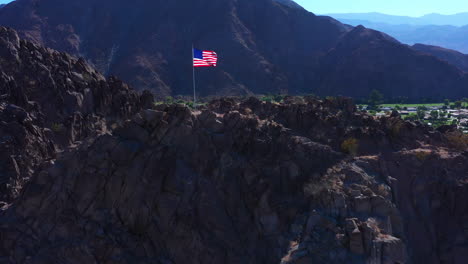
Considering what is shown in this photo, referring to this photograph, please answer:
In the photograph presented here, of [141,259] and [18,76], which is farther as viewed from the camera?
[18,76]

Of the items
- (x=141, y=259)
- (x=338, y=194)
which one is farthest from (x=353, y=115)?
(x=141, y=259)

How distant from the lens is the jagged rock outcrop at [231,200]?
74.9ft

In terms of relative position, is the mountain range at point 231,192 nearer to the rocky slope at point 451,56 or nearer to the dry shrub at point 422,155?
the dry shrub at point 422,155

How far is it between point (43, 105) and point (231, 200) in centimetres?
2369

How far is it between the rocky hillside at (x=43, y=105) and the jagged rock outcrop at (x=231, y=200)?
15.4ft

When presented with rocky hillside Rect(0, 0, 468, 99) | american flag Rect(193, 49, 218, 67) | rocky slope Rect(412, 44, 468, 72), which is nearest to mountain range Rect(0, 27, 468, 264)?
american flag Rect(193, 49, 218, 67)

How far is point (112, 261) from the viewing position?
891 inches

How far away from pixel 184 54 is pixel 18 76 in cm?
8548

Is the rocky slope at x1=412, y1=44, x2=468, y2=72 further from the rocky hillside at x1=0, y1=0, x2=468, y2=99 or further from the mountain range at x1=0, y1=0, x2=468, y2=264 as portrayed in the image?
the mountain range at x1=0, y1=0, x2=468, y2=264

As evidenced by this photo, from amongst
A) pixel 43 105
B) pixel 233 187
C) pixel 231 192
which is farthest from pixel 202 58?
pixel 43 105

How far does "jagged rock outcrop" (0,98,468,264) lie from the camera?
74.9ft

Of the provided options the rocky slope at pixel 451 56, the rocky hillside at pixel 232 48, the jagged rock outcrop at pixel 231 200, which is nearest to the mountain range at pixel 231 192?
the jagged rock outcrop at pixel 231 200

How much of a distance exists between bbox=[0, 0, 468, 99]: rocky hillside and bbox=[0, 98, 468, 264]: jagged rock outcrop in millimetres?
77852

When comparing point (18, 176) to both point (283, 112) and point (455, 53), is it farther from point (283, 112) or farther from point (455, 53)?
point (455, 53)
